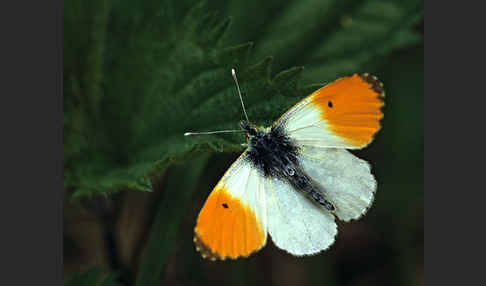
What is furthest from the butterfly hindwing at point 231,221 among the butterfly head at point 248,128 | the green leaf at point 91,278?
the green leaf at point 91,278

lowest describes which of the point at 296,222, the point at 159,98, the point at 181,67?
the point at 296,222

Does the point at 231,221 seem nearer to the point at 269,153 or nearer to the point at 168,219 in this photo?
the point at 269,153

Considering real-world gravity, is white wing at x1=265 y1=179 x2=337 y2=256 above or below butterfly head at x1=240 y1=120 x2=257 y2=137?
below

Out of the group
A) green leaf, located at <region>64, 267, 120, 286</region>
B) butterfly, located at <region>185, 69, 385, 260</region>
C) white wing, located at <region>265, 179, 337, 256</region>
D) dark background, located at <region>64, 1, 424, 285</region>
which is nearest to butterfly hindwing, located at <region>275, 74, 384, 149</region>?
butterfly, located at <region>185, 69, 385, 260</region>

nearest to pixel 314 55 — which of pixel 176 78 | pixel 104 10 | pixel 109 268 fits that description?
pixel 176 78

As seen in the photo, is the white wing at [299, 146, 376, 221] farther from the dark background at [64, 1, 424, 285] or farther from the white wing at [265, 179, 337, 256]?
the dark background at [64, 1, 424, 285]

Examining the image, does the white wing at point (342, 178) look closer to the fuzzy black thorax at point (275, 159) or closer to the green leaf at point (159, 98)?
the fuzzy black thorax at point (275, 159)

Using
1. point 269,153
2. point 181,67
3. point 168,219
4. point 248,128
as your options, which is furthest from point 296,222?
point 181,67
